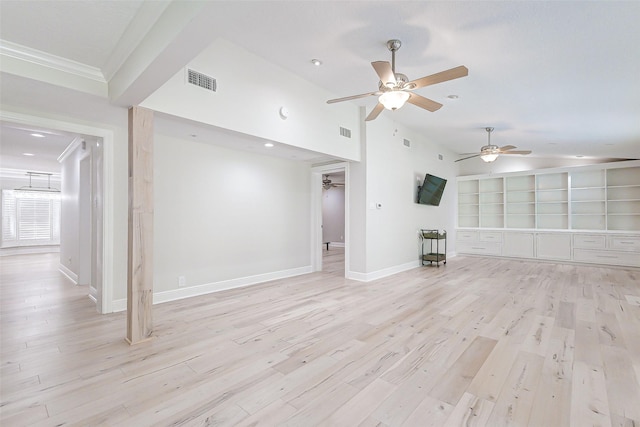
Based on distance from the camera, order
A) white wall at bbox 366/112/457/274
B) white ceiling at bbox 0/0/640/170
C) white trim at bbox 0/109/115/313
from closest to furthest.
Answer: white ceiling at bbox 0/0/640/170 → white trim at bbox 0/109/115/313 → white wall at bbox 366/112/457/274

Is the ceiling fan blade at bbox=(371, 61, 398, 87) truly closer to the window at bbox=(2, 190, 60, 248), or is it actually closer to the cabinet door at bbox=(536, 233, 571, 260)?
the cabinet door at bbox=(536, 233, 571, 260)

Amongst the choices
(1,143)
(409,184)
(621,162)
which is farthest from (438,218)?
(1,143)

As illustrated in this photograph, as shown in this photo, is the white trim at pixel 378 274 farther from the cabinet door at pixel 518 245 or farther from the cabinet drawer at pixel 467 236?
the cabinet door at pixel 518 245

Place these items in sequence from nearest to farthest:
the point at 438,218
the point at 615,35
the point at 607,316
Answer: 1. the point at 615,35
2. the point at 607,316
3. the point at 438,218

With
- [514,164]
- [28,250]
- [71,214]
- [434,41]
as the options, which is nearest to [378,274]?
[434,41]

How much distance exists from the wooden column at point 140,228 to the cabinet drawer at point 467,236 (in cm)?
869

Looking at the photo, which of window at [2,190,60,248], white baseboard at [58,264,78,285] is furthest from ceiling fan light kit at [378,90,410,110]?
window at [2,190,60,248]

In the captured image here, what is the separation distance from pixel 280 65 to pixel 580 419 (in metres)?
4.42

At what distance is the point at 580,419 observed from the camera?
1.76 m

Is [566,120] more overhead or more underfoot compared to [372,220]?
more overhead

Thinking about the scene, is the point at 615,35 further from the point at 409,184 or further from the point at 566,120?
the point at 409,184

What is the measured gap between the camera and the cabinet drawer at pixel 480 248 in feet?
27.9

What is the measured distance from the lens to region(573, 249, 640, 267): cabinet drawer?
6.77 m

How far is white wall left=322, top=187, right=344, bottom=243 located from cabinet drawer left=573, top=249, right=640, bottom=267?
707 centimetres
